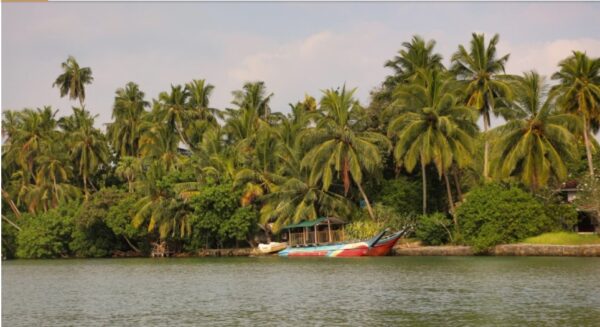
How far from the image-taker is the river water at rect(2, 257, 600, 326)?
1580 centimetres

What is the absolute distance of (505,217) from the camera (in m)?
35.4

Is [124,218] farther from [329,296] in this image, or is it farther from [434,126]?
[329,296]

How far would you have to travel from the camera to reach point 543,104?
115 ft

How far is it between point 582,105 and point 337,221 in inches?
578

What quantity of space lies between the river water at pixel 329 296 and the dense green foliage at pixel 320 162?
6136mm

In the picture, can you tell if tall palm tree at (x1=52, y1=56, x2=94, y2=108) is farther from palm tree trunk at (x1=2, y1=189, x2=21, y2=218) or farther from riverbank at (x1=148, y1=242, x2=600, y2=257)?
riverbank at (x1=148, y1=242, x2=600, y2=257)

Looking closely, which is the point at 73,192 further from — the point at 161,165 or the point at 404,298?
the point at 404,298

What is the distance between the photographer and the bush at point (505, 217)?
116 feet

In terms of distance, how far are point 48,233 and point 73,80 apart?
1759 centimetres

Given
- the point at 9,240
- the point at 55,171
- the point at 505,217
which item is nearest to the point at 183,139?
the point at 55,171

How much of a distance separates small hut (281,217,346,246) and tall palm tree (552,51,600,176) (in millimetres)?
13988

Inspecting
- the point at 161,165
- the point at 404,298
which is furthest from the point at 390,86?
the point at 404,298

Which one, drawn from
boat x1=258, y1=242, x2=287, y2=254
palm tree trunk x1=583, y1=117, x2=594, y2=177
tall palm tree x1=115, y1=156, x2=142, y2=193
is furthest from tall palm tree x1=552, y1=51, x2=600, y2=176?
tall palm tree x1=115, y1=156, x2=142, y2=193

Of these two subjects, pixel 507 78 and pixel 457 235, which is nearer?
pixel 457 235
